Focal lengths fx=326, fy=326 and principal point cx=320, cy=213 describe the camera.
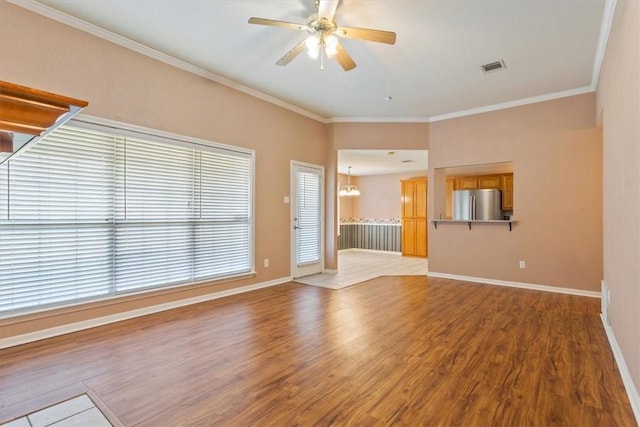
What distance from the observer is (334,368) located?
2367 mm

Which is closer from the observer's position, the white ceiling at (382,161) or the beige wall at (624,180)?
the beige wall at (624,180)

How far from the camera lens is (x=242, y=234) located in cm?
473

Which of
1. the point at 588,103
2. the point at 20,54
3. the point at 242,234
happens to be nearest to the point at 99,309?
the point at 242,234

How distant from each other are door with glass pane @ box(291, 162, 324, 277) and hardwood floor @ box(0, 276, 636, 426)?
1900mm

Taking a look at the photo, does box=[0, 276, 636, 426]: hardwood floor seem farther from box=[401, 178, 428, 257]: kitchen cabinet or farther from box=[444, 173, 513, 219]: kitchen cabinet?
box=[401, 178, 428, 257]: kitchen cabinet

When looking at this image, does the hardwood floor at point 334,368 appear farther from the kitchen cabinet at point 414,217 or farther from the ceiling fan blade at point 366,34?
the kitchen cabinet at point 414,217

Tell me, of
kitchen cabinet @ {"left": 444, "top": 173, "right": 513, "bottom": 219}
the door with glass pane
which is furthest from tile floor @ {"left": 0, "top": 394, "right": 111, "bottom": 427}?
kitchen cabinet @ {"left": 444, "top": 173, "right": 513, "bottom": 219}

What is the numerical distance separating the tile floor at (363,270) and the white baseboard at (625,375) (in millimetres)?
3127

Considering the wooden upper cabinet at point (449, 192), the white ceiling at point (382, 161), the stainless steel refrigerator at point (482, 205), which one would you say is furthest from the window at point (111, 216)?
the wooden upper cabinet at point (449, 192)

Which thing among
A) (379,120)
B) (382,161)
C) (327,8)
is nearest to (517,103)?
(379,120)

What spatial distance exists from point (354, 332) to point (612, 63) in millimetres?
3340

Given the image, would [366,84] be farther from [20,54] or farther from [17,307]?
[17,307]

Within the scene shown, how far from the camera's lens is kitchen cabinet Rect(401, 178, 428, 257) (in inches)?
348

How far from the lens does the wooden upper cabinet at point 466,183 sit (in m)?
7.88
